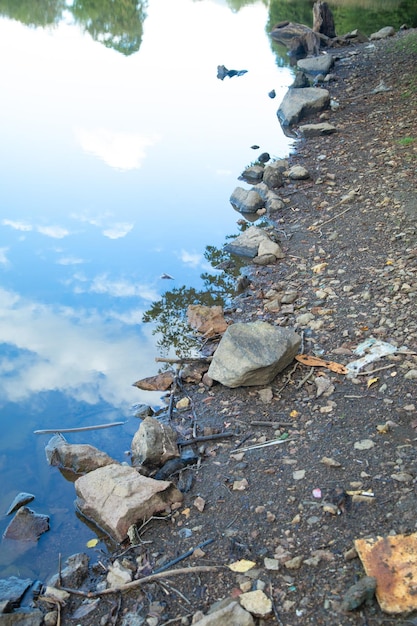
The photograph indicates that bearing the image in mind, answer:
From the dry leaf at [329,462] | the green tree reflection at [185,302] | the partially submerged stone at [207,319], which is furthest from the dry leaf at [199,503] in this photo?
the partially submerged stone at [207,319]

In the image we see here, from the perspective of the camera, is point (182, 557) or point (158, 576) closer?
point (158, 576)

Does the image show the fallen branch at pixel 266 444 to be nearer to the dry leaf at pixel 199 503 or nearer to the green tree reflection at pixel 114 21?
the dry leaf at pixel 199 503

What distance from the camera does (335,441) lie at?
3.92 metres

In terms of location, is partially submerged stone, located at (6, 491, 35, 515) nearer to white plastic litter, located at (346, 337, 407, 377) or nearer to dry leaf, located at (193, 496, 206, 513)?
dry leaf, located at (193, 496, 206, 513)

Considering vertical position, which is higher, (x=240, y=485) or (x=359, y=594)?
(x=240, y=485)

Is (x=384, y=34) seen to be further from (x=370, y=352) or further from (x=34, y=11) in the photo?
(x=370, y=352)

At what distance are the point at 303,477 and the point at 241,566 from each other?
29.1 inches

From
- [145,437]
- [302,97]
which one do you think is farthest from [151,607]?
[302,97]

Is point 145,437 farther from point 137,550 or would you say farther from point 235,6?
point 235,6

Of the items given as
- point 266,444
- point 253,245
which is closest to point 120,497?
point 266,444

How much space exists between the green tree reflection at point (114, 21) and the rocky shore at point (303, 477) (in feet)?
49.3

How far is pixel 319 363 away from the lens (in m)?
4.73

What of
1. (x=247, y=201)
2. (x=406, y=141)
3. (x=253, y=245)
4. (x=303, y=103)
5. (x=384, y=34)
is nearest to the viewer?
(x=253, y=245)

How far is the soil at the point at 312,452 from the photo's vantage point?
10.1 ft
